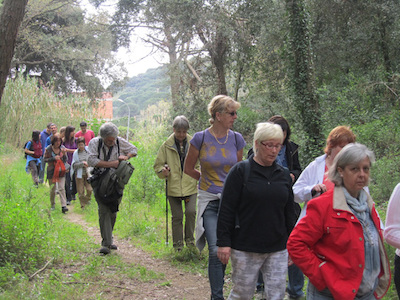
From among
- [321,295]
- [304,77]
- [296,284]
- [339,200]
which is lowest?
[296,284]

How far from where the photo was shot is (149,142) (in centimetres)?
2375

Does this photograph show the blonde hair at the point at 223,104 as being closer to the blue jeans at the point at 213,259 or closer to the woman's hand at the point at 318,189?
the blue jeans at the point at 213,259

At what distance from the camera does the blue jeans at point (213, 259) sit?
15.2 ft

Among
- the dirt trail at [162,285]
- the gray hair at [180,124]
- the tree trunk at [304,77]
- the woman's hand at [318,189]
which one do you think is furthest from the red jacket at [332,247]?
the tree trunk at [304,77]

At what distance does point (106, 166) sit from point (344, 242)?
476 cm

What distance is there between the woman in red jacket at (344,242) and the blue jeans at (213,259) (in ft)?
5.41

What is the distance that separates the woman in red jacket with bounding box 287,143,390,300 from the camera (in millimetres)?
2934

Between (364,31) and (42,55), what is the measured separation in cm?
2424

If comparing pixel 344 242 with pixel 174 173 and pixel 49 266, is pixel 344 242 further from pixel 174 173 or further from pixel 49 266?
pixel 49 266

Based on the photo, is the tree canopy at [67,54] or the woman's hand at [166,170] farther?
the tree canopy at [67,54]

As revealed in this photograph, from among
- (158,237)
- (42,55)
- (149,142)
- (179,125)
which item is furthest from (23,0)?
(42,55)

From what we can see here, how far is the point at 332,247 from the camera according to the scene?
299 cm

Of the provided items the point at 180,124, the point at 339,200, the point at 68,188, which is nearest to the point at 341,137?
Result: the point at 339,200

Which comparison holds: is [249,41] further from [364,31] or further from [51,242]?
[51,242]
